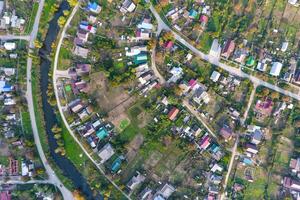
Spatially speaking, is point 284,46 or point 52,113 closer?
point 52,113

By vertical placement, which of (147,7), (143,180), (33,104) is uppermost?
(147,7)

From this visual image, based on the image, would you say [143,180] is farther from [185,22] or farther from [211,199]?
[185,22]

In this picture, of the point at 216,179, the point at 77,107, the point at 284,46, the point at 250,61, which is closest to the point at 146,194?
the point at 216,179

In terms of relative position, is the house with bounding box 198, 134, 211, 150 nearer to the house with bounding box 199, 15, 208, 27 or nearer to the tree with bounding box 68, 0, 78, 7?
the house with bounding box 199, 15, 208, 27

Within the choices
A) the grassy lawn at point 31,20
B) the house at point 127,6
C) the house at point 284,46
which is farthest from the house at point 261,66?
the grassy lawn at point 31,20

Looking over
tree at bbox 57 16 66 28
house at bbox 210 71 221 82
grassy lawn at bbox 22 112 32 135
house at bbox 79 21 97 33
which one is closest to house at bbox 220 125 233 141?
house at bbox 210 71 221 82

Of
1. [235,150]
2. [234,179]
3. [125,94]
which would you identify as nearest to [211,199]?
[234,179]

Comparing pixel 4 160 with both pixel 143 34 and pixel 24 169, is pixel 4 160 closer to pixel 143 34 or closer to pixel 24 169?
pixel 24 169
